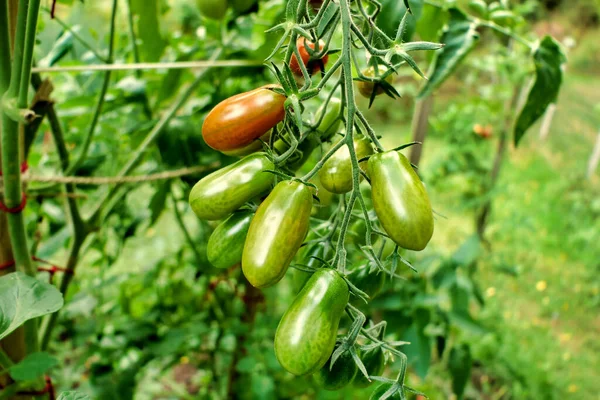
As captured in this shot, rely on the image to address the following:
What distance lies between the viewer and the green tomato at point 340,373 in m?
0.48

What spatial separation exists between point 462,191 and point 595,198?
1.12 m

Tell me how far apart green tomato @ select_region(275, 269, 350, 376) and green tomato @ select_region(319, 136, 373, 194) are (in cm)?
9

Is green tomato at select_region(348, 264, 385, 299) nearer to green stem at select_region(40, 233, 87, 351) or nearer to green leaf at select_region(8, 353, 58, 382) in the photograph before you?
green leaf at select_region(8, 353, 58, 382)

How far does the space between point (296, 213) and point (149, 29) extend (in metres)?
0.65

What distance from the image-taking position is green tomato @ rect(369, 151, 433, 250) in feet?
1.43

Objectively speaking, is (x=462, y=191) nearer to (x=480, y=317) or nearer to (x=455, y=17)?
(x=480, y=317)

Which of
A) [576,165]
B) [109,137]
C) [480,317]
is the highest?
[109,137]

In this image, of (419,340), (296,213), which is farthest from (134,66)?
(419,340)

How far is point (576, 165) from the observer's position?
153 inches

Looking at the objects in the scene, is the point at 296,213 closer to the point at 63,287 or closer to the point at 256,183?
the point at 256,183

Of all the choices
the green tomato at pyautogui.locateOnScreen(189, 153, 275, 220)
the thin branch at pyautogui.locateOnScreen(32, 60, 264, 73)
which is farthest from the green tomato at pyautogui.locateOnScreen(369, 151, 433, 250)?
the thin branch at pyautogui.locateOnScreen(32, 60, 264, 73)

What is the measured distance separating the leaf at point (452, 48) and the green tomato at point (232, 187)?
329mm

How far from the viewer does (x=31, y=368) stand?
62cm

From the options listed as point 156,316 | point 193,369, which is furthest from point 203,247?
point 193,369
